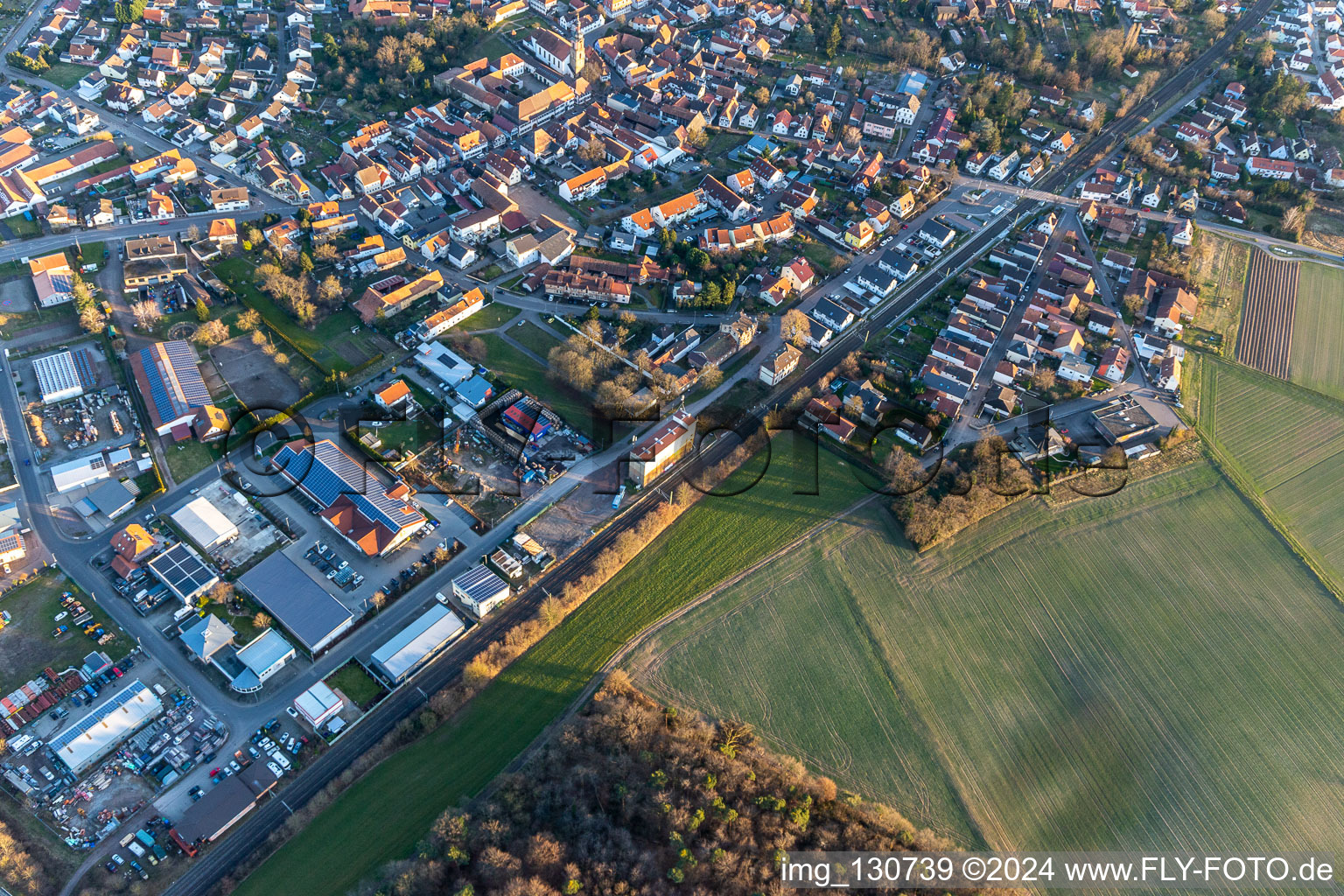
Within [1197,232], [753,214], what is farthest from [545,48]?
[1197,232]

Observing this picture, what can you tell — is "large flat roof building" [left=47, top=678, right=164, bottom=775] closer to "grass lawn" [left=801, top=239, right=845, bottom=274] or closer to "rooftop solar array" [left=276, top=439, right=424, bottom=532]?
"rooftop solar array" [left=276, top=439, right=424, bottom=532]

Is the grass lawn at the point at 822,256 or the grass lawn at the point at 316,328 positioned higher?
the grass lawn at the point at 316,328

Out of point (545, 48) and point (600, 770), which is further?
point (545, 48)

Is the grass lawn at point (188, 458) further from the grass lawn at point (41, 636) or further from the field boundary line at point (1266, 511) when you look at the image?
the field boundary line at point (1266, 511)

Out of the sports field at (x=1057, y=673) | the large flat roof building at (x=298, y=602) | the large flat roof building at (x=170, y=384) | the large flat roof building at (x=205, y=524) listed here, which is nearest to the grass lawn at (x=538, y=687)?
the sports field at (x=1057, y=673)

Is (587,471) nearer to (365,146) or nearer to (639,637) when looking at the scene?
(639,637)

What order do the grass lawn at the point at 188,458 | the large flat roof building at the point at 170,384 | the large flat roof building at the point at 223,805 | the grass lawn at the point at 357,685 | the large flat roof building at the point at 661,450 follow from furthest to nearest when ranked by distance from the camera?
the large flat roof building at the point at 170,384, the large flat roof building at the point at 661,450, the grass lawn at the point at 188,458, the grass lawn at the point at 357,685, the large flat roof building at the point at 223,805
